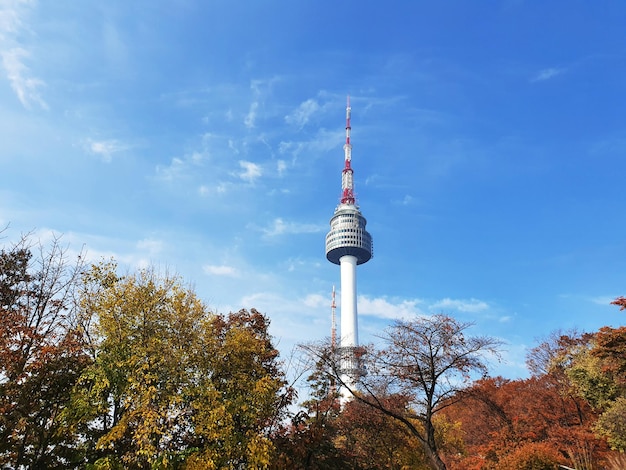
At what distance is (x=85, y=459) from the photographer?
13.9m

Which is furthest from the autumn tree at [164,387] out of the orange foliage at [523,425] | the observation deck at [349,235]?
the observation deck at [349,235]

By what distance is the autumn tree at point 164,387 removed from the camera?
43.8 ft

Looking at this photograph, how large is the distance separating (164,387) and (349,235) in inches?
3723

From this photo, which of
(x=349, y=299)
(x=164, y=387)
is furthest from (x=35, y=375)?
(x=349, y=299)

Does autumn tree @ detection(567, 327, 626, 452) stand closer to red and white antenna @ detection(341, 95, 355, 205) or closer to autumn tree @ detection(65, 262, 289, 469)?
autumn tree @ detection(65, 262, 289, 469)

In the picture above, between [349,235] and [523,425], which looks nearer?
[523,425]

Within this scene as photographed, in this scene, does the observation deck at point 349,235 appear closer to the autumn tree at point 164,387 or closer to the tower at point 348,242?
the tower at point 348,242

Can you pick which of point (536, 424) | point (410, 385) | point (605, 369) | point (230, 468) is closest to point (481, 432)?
point (536, 424)

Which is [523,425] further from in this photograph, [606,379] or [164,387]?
[164,387]

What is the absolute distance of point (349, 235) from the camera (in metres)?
108

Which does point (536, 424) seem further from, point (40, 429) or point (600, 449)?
point (40, 429)

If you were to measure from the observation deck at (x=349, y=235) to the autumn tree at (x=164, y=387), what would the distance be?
3631 inches

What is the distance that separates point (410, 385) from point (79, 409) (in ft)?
34.2

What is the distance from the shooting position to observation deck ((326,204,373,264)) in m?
108
